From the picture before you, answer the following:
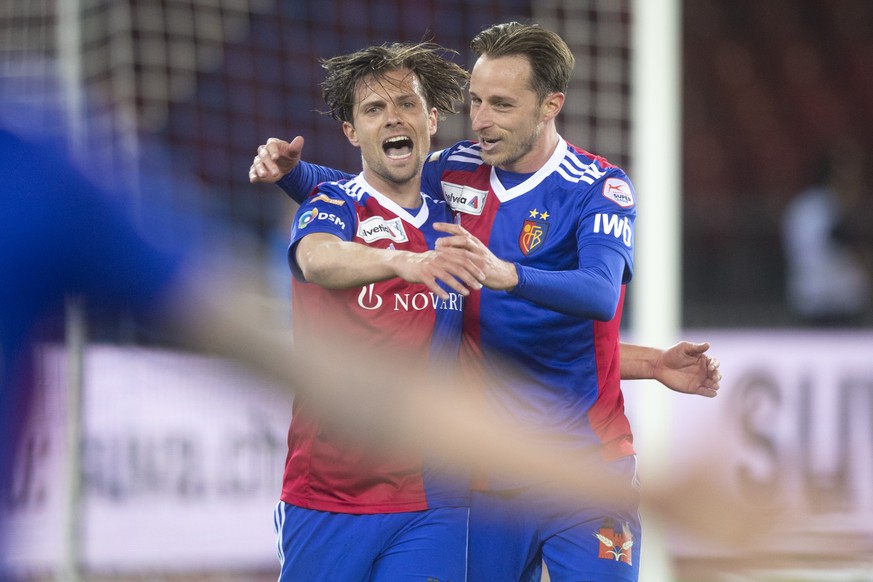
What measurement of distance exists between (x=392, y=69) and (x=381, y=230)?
538 millimetres

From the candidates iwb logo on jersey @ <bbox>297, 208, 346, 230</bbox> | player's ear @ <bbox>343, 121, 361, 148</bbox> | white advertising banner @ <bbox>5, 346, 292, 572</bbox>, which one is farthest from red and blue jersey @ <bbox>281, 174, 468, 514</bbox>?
white advertising banner @ <bbox>5, 346, 292, 572</bbox>

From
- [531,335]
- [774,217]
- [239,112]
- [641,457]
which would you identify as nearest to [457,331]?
[531,335]

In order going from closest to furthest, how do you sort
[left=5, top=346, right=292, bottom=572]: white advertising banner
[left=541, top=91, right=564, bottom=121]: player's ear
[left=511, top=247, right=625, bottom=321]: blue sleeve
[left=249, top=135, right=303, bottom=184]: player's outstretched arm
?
[left=511, top=247, right=625, bottom=321]: blue sleeve, [left=541, top=91, right=564, bottom=121]: player's ear, [left=249, top=135, right=303, bottom=184]: player's outstretched arm, [left=5, top=346, right=292, bottom=572]: white advertising banner

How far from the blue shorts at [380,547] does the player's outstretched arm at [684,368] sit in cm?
75

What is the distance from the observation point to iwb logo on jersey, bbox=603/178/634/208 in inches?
152

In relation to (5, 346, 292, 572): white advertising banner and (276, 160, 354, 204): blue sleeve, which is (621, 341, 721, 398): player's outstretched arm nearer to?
(276, 160, 354, 204): blue sleeve

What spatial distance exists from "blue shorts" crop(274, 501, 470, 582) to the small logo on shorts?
1.32 feet

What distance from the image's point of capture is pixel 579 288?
11.4ft

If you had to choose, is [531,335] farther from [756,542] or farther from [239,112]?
[239,112]

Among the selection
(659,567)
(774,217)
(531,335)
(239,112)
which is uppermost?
(239,112)

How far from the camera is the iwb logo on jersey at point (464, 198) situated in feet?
13.1

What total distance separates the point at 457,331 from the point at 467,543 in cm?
64

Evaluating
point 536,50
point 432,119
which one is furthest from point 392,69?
point 536,50

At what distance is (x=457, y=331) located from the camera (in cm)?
390
